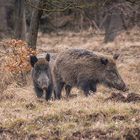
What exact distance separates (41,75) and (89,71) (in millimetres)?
1053

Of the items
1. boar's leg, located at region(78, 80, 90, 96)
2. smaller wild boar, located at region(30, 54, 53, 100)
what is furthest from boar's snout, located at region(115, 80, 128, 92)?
smaller wild boar, located at region(30, 54, 53, 100)

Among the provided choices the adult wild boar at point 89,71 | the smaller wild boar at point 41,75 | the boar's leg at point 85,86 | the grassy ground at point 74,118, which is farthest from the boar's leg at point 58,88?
the grassy ground at point 74,118

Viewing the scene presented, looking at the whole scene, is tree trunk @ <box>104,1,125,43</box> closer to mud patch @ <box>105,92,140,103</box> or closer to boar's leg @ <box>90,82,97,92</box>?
boar's leg @ <box>90,82,97,92</box>

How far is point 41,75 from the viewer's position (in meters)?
11.3

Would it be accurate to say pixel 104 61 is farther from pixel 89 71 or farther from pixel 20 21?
pixel 20 21

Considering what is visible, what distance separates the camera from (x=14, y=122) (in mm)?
8625

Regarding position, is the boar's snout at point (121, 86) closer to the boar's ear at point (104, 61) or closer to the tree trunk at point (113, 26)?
the boar's ear at point (104, 61)

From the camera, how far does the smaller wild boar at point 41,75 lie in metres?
11.3

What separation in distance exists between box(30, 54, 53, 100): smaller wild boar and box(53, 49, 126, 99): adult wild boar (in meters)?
0.47

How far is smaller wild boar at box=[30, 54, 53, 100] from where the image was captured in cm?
1127

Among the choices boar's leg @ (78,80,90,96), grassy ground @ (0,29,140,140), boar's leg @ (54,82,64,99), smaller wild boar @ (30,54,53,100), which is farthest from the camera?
boar's leg @ (54,82,64,99)

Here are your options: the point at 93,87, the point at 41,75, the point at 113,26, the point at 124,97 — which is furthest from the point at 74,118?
the point at 113,26

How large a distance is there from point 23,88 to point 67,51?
1565 millimetres

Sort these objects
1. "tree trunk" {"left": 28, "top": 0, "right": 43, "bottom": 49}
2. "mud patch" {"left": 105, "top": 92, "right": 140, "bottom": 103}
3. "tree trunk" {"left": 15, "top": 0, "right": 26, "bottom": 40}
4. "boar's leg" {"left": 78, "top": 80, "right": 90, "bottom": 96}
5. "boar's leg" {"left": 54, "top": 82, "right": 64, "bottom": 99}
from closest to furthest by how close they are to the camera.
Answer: "mud patch" {"left": 105, "top": 92, "right": 140, "bottom": 103}
"boar's leg" {"left": 78, "top": 80, "right": 90, "bottom": 96}
"boar's leg" {"left": 54, "top": 82, "right": 64, "bottom": 99}
"tree trunk" {"left": 28, "top": 0, "right": 43, "bottom": 49}
"tree trunk" {"left": 15, "top": 0, "right": 26, "bottom": 40}
